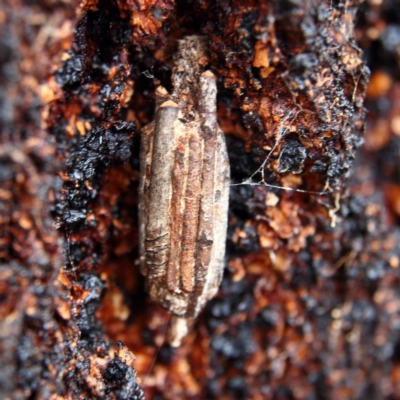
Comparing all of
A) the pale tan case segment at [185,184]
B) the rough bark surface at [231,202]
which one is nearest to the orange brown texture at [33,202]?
the rough bark surface at [231,202]

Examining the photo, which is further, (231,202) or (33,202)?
(231,202)

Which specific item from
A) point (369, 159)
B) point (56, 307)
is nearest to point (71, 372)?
point (56, 307)

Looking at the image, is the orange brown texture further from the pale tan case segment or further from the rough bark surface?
the pale tan case segment

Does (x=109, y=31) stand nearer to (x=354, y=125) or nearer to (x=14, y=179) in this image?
(x=14, y=179)

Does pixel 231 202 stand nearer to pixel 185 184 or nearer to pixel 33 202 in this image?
pixel 185 184

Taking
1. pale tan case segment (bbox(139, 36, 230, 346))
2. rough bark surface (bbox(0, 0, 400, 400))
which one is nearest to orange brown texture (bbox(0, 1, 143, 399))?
rough bark surface (bbox(0, 0, 400, 400))

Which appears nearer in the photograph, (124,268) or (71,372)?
(71,372)

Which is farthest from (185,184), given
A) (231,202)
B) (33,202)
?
(33,202)
